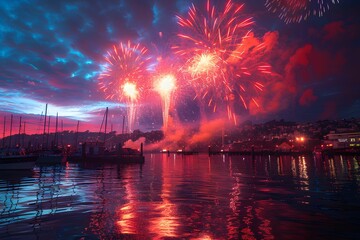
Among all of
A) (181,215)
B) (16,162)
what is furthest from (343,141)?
(181,215)

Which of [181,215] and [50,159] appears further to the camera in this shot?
[50,159]

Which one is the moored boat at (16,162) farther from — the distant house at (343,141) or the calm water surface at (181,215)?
the distant house at (343,141)

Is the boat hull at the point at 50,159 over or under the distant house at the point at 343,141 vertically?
under

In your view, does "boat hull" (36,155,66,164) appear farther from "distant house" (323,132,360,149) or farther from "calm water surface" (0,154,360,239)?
"distant house" (323,132,360,149)

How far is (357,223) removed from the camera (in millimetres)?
10867


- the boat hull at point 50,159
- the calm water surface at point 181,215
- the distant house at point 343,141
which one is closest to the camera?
the calm water surface at point 181,215

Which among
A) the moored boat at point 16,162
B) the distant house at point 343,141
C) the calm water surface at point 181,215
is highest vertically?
the distant house at point 343,141

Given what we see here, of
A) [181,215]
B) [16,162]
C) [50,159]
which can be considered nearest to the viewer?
[181,215]

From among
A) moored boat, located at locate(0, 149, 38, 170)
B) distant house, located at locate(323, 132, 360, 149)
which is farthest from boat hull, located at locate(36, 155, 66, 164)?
distant house, located at locate(323, 132, 360, 149)

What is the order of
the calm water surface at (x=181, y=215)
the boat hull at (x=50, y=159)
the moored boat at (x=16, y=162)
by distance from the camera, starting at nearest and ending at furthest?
the calm water surface at (x=181, y=215)
the moored boat at (x=16, y=162)
the boat hull at (x=50, y=159)

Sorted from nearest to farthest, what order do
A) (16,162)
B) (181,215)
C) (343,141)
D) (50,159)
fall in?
(181,215)
(16,162)
(50,159)
(343,141)

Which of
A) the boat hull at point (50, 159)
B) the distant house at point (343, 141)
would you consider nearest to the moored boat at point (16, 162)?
the boat hull at point (50, 159)

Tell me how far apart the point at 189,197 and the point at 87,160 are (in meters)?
57.0

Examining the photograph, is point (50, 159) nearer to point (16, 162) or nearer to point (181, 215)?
point (16, 162)
